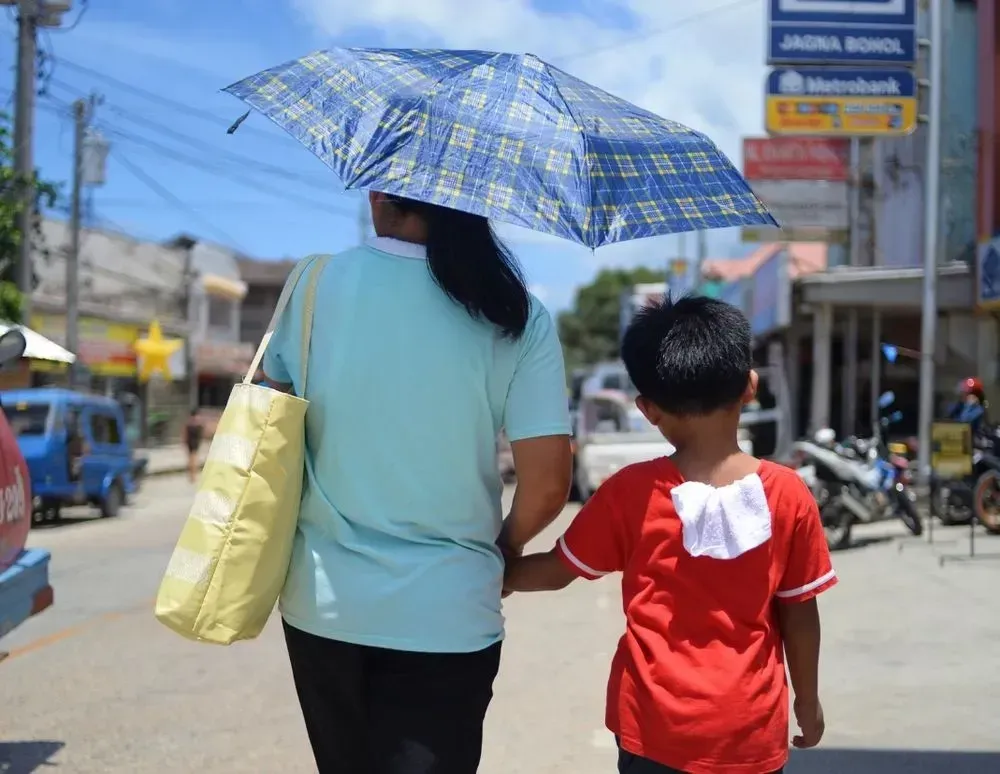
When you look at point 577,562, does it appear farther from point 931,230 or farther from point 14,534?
point 931,230

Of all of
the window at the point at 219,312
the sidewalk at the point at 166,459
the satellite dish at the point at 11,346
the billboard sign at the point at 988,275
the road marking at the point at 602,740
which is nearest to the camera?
the satellite dish at the point at 11,346

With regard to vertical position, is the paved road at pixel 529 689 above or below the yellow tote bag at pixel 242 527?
below

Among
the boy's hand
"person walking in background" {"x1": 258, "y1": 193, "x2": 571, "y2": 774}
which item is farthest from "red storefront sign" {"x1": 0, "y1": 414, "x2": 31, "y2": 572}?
the boy's hand

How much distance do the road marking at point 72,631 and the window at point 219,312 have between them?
36.5 metres

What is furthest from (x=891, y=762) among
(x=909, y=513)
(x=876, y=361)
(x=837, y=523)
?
(x=876, y=361)

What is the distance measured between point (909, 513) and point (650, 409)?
10423 mm

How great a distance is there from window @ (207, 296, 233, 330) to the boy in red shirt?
142ft

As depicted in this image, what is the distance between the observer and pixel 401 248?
2436mm

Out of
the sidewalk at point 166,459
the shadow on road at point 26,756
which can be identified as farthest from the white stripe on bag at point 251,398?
the sidewalk at point 166,459

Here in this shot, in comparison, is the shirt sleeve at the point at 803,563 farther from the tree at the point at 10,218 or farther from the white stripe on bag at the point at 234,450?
the tree at the point at 10,218

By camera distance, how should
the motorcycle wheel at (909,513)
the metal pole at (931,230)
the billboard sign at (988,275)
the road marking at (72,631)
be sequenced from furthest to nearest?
1. the billboard sign at (988,275)
2. the metal pole at (931,230)
3. the motorcycle wheel at (909,513)
4. the road marking at (72,631)

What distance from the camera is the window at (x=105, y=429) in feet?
56.4

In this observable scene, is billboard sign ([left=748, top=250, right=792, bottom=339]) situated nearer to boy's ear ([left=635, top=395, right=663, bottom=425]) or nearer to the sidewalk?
the sidewalk

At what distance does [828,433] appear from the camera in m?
12.7
